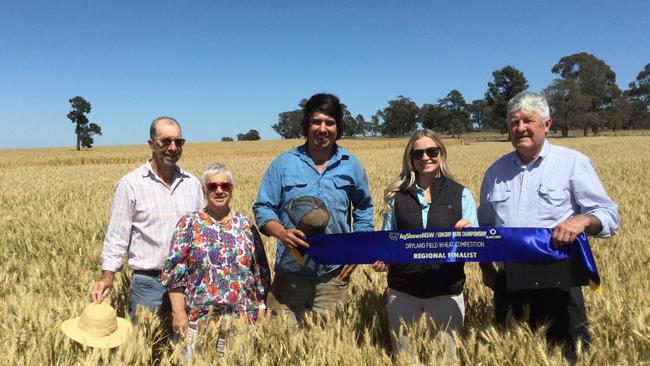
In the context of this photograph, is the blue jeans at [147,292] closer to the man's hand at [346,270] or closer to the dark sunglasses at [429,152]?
the man's hand at [346,270]

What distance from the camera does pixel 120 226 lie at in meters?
3.27

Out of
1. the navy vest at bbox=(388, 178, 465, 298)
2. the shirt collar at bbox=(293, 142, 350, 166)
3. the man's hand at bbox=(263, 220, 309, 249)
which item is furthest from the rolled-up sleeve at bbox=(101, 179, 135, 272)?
the navy vest at bbox=(388, 178, 465, 298)

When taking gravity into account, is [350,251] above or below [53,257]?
above

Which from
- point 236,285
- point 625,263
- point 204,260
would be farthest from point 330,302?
point 625,263

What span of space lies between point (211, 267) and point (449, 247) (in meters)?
1.65

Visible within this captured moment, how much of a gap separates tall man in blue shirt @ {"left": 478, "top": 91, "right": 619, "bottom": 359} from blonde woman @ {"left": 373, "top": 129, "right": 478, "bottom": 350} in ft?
0.99

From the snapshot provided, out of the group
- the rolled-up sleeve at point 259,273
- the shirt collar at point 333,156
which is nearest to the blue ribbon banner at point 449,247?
the rolled-up sleeve at point 259,273

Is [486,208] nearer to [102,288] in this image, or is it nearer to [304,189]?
[304,189]

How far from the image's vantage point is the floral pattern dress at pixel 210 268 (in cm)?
289

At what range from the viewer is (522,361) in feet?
7.02

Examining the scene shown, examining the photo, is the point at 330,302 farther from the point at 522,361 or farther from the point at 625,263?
the point at 625,263

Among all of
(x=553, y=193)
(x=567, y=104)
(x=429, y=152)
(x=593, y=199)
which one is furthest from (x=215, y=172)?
(x=567, y=104)

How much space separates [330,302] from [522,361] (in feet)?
5.16

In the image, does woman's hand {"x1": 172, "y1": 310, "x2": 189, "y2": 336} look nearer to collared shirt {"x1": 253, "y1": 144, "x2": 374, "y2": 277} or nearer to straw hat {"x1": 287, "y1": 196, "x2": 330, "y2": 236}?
collared shirt {"x1": 253, "y1": 144, "x2": 374, "y2": 277}
